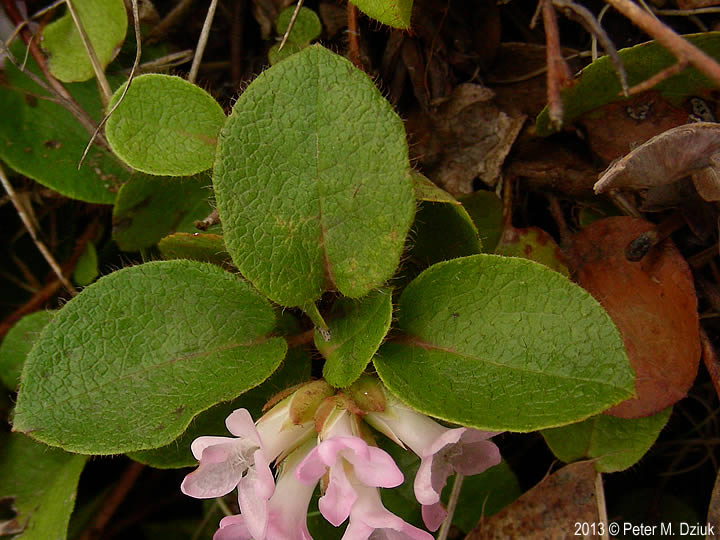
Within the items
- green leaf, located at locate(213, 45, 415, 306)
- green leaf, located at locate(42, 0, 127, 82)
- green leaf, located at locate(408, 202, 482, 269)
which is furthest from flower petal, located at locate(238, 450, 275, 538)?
green leaf, located at locate(42, 0, 127, 82)

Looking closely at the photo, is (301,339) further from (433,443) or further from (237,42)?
(237,42)

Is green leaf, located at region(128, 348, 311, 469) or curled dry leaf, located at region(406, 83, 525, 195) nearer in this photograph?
green leaf, located at region(128, 348, 311, 469)

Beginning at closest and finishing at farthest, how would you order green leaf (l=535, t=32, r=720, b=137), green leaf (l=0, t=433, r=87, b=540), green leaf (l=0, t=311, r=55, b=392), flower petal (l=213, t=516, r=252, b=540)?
flower petal (l=213, t=516, r=252, b=540) → green leaf (l=535, t=32, r=720, b=137) → green leaf (l=0, t=433, r=87, b=540) → green leaf (l=0, t=311, r=55, b=392)

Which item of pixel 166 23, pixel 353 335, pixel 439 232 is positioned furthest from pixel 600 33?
pixel 166 23

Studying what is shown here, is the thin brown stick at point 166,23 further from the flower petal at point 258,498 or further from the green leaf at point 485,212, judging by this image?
the flower petal at point 258,498

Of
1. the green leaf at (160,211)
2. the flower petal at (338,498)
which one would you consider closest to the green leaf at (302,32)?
the green leaf at (160,211)

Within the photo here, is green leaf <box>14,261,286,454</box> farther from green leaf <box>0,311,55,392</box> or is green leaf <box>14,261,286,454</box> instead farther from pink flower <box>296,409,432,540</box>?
green leaf <box>0,311,55,392</box>

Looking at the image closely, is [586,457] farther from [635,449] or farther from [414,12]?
[414,12]
